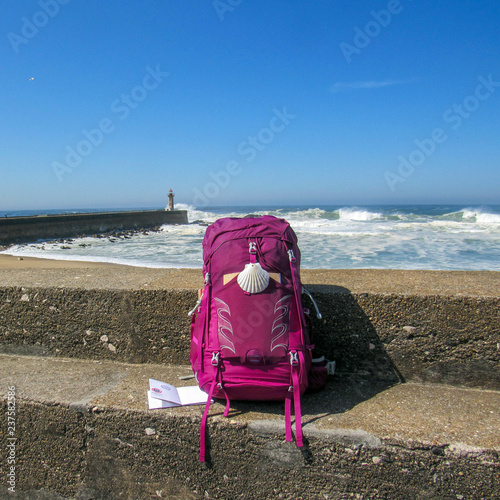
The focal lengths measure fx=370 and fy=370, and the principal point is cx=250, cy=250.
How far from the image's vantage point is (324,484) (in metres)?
1.38

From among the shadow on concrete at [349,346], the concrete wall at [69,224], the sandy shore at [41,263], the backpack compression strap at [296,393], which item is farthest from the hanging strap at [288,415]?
the concrete wall at [69,224]

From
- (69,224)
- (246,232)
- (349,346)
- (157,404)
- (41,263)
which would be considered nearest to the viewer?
(157,404)

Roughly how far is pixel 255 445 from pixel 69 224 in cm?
2129

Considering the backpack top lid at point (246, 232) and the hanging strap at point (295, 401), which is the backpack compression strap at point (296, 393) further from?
the backpack top lid at point (246, 232)

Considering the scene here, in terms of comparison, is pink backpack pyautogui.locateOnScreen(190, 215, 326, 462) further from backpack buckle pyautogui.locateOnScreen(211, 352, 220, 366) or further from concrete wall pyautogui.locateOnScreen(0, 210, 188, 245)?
concrete wall pyautogui.locateOnScreen(0, 210, 188, 245)

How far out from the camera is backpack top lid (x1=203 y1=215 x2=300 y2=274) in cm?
170

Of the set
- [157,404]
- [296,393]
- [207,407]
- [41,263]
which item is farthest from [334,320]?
[41,263]

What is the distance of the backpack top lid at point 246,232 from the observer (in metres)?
1.70

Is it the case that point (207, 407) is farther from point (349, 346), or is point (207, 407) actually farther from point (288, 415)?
point (349, 346)

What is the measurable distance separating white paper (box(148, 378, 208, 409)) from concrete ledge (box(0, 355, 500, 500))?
0.19ft

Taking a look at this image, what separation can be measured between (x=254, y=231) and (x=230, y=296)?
35cm

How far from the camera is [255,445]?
4.67 feet

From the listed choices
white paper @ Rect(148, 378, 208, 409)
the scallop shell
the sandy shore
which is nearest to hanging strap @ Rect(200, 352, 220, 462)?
white paper @ Rect(148, 378, 208, 409)

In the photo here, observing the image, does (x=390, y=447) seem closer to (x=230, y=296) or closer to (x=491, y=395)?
(x=491, y=395)
